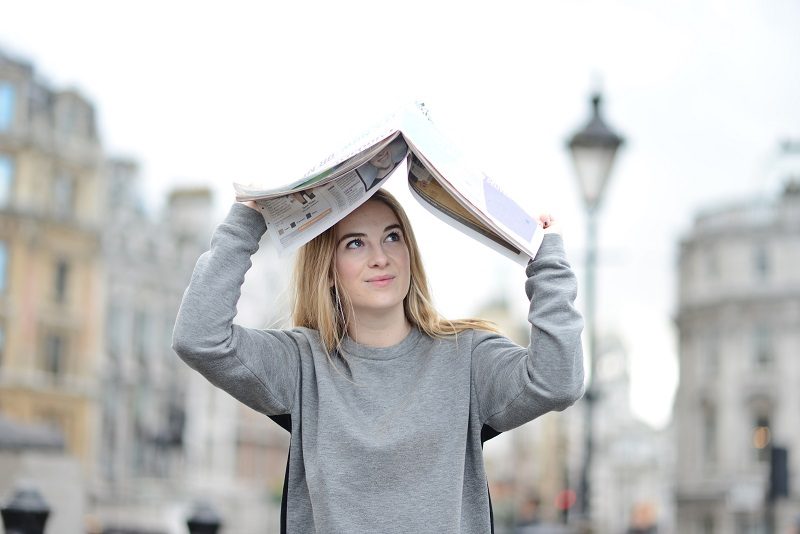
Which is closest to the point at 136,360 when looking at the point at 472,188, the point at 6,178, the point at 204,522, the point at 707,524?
the point at 6,178

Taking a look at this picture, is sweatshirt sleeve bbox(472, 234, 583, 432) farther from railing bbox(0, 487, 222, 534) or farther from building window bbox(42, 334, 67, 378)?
building window bbox(42, 334, 67, 378)

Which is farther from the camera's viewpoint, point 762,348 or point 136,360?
point 762,348

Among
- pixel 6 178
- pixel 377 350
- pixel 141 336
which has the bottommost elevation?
pixel 377 350

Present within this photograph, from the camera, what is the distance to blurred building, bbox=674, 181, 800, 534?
5525cm

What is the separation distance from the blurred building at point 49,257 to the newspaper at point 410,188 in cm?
4262

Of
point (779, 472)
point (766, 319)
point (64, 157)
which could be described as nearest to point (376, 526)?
point (779, 472)

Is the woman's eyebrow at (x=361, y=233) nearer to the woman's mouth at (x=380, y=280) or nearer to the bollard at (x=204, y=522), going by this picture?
the woman's mouth at (x=380, y=280)

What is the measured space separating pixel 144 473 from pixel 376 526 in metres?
49.5

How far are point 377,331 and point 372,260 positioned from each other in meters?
0.20

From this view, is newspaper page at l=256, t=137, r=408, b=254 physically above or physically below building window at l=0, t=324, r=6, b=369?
below

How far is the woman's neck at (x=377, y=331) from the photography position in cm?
348

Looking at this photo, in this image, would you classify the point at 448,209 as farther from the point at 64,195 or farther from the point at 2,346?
the point at 64,195

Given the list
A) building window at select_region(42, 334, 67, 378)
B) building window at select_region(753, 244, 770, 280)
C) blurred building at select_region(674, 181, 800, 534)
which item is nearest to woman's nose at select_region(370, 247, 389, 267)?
building window at select_region(42, 334, 67, 378)

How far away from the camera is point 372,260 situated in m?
3.47
